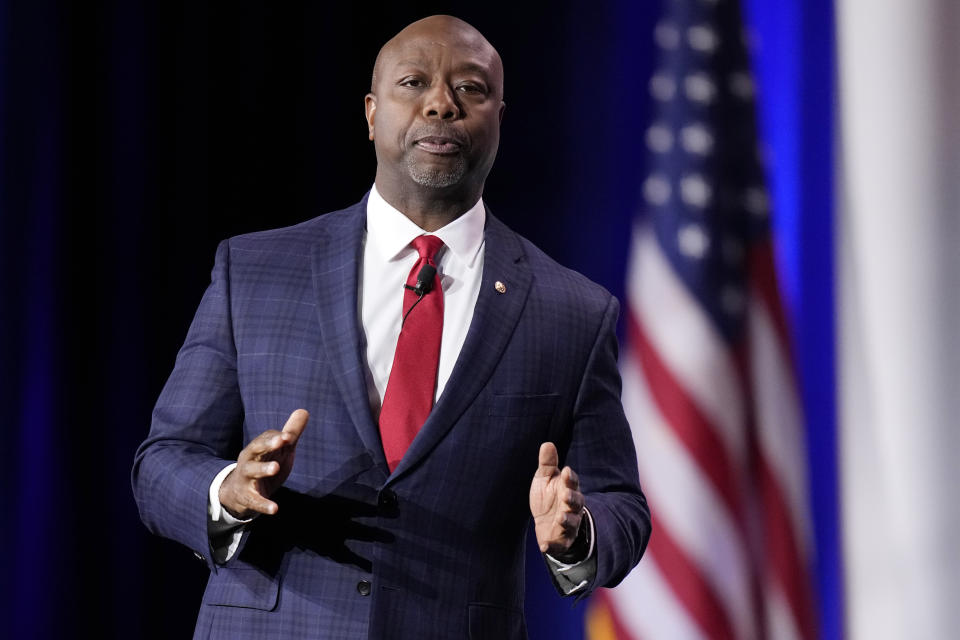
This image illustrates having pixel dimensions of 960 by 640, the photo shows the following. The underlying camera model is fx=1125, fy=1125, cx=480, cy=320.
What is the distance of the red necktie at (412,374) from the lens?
1544mm

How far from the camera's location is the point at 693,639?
2713 mm

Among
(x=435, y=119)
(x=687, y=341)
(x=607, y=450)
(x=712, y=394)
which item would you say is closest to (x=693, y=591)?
(x=712, y=394)

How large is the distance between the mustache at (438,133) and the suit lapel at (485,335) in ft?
0.53

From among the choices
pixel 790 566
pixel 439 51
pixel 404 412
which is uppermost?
pixel 439 51

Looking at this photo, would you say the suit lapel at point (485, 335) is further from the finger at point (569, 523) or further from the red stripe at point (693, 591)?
the red stripe at point (693, 591)

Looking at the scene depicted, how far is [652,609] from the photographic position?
2.73 metres

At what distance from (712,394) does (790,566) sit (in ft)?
1.45

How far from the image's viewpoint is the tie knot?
5.55 ft

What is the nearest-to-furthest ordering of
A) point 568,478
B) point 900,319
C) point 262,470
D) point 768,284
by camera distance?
point 262,470 < point 568,478 < point 900,319 < point 768,284

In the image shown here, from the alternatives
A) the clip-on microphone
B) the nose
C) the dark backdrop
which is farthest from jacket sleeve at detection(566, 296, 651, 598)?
the dark backdrop

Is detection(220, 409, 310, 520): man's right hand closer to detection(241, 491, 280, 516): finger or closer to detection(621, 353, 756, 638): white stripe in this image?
detection(241, 491, 280, 516): finger

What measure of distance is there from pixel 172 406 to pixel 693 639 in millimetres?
1598

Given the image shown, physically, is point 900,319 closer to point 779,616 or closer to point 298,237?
point 779,616

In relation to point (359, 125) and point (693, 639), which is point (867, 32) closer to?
point (359, 125)
